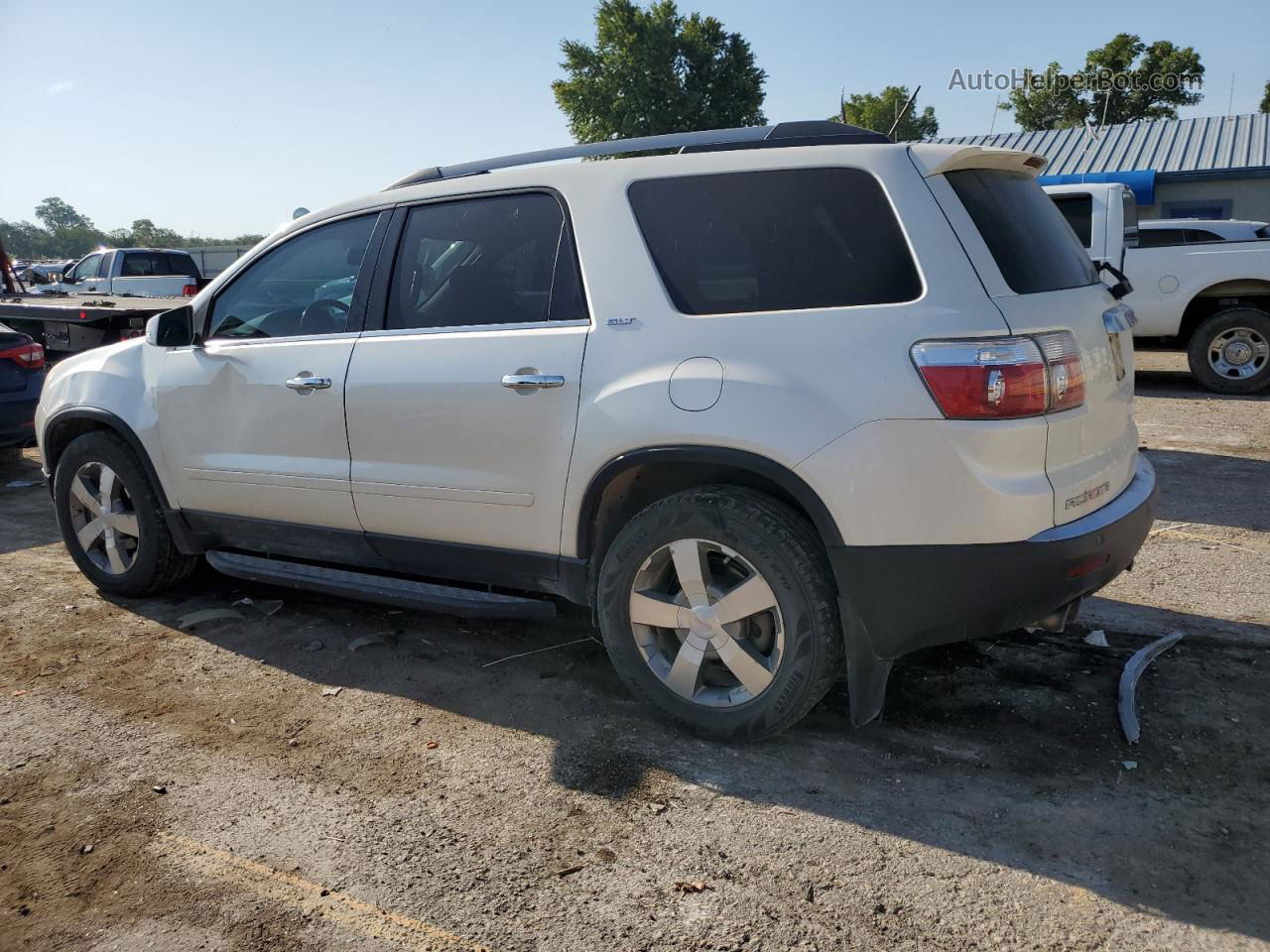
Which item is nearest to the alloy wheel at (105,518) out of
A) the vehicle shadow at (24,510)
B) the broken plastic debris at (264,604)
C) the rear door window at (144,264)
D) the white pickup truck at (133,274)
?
the broken plastic debris at (264,604)

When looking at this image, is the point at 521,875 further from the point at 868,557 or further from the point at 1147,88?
the point at 1147,88

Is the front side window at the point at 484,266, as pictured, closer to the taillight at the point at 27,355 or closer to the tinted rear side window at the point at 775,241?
the tinted rear side window at the point at 775,241

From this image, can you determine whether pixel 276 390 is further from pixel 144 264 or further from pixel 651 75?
pixel 651 75

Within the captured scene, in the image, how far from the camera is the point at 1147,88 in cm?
4803

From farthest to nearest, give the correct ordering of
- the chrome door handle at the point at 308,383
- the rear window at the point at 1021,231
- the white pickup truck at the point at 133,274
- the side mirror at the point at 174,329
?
the white pickup truck at the point at 133,274
the side mirror at the point at 174,329
the chrome door handle at the point at 308,383
the rear window at the point at 1021,231

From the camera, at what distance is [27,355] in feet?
26.9

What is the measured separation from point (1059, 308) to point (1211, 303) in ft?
30.9

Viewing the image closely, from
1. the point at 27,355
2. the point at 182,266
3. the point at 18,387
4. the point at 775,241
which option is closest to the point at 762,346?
the point at 775,241

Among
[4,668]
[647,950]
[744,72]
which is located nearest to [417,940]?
[647,950]

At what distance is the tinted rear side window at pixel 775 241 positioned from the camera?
10.0ft

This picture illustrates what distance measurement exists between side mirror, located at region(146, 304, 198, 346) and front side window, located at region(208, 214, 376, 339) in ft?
0.30

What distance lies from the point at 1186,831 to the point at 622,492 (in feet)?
6.43

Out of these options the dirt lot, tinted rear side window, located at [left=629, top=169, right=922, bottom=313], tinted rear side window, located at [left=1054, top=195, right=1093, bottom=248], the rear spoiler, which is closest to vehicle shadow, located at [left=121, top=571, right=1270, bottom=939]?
the dirt lot

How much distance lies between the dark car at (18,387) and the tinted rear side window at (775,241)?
257 inches
